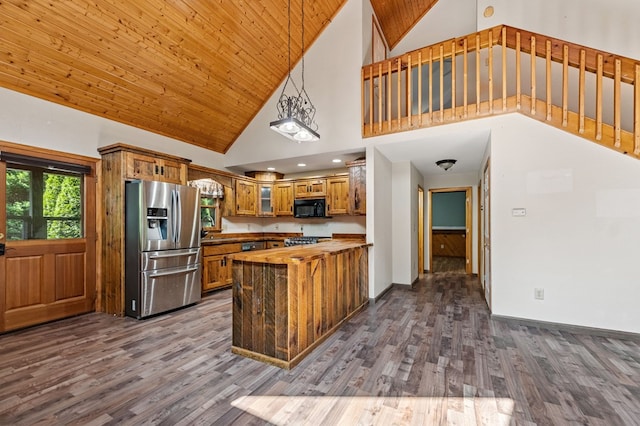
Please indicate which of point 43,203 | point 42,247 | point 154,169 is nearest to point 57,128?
point 43,203

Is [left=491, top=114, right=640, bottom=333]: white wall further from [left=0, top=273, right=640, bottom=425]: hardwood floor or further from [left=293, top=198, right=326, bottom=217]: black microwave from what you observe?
[left=293, top=198, right=326, bottom=217]: black microwave

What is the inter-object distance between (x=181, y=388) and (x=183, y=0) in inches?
159

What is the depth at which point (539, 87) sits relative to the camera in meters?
4.21

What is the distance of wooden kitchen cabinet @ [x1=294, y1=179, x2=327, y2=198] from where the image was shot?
5750mm

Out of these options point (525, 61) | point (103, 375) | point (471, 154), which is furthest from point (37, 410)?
point (525, 61)

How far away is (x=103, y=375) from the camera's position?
7.45 ft

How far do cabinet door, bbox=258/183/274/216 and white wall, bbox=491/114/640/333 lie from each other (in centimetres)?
434

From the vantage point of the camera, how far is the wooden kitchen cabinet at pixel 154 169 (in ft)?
12.4

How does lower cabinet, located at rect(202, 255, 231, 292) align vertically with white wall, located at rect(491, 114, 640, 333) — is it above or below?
below

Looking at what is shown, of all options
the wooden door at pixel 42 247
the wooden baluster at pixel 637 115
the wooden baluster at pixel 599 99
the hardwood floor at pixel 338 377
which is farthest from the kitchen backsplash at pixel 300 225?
the wooden baluster at pixel 637 115

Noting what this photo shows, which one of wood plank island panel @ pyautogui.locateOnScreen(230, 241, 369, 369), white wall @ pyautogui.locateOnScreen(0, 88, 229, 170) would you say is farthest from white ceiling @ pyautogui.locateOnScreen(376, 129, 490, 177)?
white wall @ pyautogui.locateOnScreen(0, 88, 229, 170)

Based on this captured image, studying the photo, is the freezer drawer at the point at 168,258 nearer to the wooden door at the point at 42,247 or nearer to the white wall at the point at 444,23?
the wooden door at the point at 42,247

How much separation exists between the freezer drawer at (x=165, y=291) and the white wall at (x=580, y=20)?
5.74 m

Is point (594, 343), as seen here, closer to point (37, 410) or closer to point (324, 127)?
point (324, 127)
